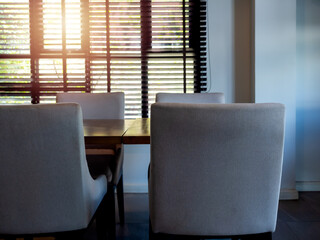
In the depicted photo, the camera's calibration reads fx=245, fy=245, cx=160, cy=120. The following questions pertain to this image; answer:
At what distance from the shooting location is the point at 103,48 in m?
2.44

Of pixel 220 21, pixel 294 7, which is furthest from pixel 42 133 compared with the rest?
Result: pixel 294 7

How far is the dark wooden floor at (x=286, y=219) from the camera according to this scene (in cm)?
165

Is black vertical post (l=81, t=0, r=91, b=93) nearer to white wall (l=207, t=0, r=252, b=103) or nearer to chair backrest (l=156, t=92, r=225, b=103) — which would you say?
chair backrest (l=156, t=92, r=225, b=103)

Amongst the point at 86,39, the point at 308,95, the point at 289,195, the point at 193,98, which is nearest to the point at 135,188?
the point at 193,98

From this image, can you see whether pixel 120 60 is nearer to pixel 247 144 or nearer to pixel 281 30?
pixel 281 30

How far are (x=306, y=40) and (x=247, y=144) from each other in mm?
2125

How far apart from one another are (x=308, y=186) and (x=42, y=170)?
8.29 ft

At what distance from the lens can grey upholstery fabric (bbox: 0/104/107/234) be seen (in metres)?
0.77

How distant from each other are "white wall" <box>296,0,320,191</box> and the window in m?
0.95

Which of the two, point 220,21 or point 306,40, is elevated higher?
point 220,21

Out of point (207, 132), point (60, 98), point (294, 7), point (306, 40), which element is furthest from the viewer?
point (306, 40)

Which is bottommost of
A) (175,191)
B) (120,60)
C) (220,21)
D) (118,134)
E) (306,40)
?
(175,191)

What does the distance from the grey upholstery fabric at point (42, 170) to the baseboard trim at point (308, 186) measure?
7.52 feet

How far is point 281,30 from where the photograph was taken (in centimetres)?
219
